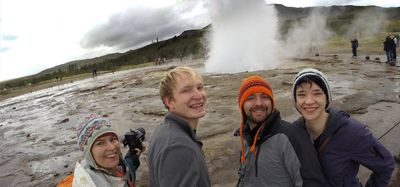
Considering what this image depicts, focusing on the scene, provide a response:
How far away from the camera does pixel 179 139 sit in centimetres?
172

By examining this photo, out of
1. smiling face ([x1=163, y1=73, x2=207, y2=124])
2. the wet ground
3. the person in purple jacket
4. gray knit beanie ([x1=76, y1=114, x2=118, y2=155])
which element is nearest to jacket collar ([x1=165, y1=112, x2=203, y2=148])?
smiling face ([x1=163, y1=73, x2=207, y2=124])

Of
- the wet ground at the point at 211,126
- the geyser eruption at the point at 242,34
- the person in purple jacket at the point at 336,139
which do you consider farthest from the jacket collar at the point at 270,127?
the geyser eruption at the point at 242,34

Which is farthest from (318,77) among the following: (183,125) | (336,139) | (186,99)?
(183,125)

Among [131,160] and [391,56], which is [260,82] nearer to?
[131,160]

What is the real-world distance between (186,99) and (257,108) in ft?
2.18

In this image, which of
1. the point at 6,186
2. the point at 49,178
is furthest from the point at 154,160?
the point at 6,186

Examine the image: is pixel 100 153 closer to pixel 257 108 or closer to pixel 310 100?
pixel 257 108

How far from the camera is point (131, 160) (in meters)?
2.93

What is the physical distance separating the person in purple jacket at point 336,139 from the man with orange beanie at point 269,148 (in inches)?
7.2

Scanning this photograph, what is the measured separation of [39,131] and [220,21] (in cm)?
1752

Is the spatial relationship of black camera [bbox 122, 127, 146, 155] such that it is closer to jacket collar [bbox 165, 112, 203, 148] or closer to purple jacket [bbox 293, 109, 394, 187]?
jacket collar [bbox 165, 112, 203, 148]

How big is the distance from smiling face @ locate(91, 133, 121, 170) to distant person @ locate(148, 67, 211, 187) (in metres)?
0.53

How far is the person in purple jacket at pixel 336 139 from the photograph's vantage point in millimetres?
2207

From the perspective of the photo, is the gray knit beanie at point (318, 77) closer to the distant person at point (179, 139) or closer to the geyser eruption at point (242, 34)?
the distant person at point (179, 139)
